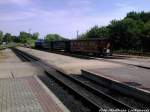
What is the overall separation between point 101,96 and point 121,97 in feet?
2.57

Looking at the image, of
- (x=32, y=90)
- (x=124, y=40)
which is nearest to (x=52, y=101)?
(x=32, y=90)

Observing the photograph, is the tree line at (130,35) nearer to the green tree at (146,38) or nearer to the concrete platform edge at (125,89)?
the green tree at (146,38)

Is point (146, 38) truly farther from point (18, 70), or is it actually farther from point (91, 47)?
point (18, 70)

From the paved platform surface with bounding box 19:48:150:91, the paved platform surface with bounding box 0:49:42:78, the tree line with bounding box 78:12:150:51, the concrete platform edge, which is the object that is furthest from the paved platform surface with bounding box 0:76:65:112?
the tree line with bounding box 78:12:150:51

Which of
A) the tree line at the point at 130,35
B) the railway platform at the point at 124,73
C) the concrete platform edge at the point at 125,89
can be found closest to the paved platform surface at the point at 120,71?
the railway platform at the point at 124,73

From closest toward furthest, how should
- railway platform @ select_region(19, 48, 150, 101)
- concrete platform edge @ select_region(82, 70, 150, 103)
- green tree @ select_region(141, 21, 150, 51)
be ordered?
1. concrete platform edge @ select_region(82, 70, 150, 103)
2. railway platform @ select_region(19, 48, 150, 101)
3. green tree @ select_region(141, 21, 150, 51)

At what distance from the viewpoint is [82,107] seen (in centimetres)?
1044

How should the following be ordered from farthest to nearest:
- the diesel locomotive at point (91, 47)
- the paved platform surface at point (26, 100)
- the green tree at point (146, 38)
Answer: the green tree at point (146, 38)
the diesel locomotive at point (91, 47)
the paved platform surface at point (26, 100)

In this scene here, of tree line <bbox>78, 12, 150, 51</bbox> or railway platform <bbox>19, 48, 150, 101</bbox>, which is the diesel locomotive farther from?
railway platform <bbox>19, 48, 150, 101</bbox>

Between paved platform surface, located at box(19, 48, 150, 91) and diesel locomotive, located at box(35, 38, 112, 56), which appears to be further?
diesel locomotive, located at box(35, 38, 112, 56)

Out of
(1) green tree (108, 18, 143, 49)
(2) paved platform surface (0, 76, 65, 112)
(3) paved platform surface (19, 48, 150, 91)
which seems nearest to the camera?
(2) paved platform surface (0, 76, 65, 112)

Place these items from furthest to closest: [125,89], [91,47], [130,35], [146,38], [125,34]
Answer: [125,34] < [130,35] < [146,38] < [91,47] < [125,89]

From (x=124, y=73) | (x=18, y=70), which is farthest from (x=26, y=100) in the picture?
(x=18, y=70)

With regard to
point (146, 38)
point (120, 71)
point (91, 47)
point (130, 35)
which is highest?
point (130, 35)
